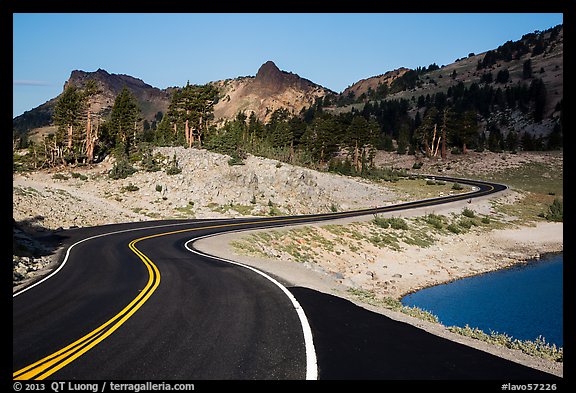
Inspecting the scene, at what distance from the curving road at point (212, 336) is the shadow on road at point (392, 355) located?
24mm

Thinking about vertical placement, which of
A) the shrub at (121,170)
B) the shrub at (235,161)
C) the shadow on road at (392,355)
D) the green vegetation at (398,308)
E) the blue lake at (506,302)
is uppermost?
the shrub at (235,161)

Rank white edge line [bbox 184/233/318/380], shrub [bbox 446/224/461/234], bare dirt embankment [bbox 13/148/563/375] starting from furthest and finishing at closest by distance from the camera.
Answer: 1. shrub [bbox 446/224/461/234]
2. bare dirt embankment [bbox 13/148/563/375]
3. white edge line [bbox 184/233/318/380]

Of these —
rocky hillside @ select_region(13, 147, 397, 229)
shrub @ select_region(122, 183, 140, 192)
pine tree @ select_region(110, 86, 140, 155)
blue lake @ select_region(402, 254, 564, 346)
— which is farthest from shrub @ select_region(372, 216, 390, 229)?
pine tree @ select_region(110, 86, 140, 155)

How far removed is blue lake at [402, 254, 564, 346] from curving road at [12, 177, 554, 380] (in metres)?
8.68

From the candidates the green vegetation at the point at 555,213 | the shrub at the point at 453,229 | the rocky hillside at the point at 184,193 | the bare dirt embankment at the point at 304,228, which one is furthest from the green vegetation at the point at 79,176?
the green vegetation at the point at 555,213

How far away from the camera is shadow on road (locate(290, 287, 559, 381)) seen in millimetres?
6617

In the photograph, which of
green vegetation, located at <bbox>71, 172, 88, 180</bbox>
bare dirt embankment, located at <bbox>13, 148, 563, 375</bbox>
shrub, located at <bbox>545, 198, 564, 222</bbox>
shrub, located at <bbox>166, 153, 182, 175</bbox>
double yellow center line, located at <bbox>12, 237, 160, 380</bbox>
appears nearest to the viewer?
double yellow center line, located at <bbox>12, 237, 160, 380</bbox>

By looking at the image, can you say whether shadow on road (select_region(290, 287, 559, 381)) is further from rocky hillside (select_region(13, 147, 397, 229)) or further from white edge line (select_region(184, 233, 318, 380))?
rocky hillside (select_region(13, 147, 397, 229))

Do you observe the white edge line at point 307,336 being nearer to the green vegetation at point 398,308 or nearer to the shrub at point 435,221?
the green vegetation at point 398,308

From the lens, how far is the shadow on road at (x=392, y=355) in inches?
261

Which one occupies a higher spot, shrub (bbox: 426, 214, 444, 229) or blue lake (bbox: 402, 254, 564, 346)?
shrub (bbox: 426, 214, 444, 229)

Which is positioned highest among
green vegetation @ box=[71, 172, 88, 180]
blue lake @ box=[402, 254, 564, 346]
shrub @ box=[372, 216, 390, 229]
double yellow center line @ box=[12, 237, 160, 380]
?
green vegetation @ box=[71, 172, 88, 180]

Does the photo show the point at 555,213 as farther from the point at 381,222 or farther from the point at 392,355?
the point at 392,355
